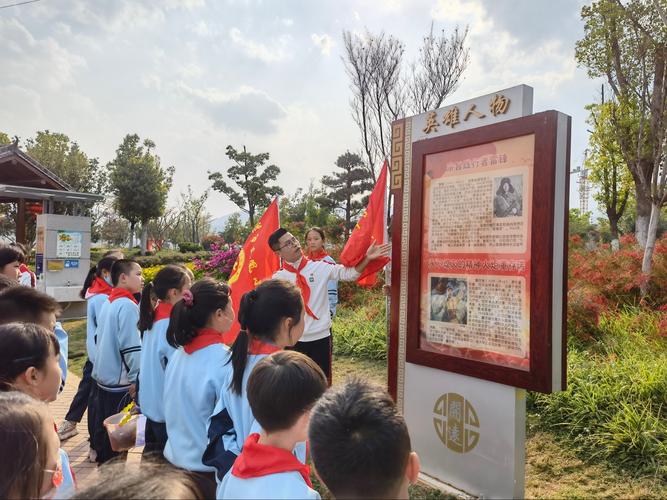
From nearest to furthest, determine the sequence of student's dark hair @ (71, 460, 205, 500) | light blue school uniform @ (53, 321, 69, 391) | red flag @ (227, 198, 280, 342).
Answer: student's dark hair @ (71, 460, 205, 500) → light blue school uniform @ (53, 321, 69, 391) → red flag @ (227, 198, 280, 342)

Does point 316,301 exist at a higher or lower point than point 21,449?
higher

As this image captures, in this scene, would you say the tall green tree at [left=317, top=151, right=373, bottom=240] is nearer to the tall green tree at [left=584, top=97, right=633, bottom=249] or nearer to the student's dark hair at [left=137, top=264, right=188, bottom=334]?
the tall green tree at [left=584, top=97, right=633, bottom=249]

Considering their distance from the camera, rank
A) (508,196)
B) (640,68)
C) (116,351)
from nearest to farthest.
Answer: (508,196) → (116,351) → (640,68)

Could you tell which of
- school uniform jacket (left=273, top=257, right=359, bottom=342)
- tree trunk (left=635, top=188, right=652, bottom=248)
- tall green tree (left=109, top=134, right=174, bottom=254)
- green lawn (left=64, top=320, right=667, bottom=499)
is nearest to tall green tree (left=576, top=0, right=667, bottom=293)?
tree trunk (left=635, top=188, right=652, bottom=248)

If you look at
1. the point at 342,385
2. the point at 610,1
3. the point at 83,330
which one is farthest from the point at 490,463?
the point at 83,330

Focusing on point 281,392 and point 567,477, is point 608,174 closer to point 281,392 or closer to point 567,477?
point 567,477

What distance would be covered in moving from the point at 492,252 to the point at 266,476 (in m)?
1.93

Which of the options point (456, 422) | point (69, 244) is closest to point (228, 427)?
point (456, 422)

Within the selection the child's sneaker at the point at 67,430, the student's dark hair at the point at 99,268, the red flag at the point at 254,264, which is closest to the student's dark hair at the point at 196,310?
the student's dark hair at the point at 99,268

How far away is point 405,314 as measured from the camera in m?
3.40

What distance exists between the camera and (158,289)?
300cm

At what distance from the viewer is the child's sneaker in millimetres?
4422

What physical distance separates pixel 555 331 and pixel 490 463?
0.90 m

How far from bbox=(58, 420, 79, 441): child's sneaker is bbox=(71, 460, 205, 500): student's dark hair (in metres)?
4.25
